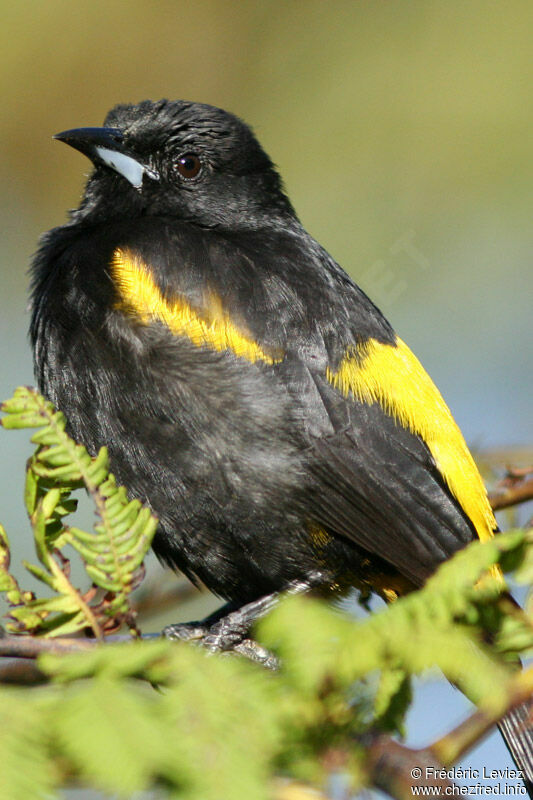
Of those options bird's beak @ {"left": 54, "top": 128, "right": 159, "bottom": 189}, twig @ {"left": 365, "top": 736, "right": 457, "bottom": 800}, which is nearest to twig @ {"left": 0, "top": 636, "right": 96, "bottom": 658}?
twig @ {"left": 365, "top": 736, "right": 457, "bottom": 800}

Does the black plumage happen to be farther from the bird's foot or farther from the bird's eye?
the bird's eye

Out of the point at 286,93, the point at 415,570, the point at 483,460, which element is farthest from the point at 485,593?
the point at 286,93

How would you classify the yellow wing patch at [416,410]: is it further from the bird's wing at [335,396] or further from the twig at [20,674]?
the twig at [20,674]

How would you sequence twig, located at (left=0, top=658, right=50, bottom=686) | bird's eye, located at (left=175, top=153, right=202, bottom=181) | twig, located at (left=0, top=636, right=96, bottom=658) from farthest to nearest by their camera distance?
bird's eye, located at (left=175, top=153, right=202, bottom=181)
twig, located at (left=0, top=658, right=50, bottom=686)
twig, located at (left=0, top=636, right=96, bottom=658)

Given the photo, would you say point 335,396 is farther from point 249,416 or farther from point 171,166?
point 171,166

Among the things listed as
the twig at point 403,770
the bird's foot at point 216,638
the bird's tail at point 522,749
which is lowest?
the bird's tail at point 522,749

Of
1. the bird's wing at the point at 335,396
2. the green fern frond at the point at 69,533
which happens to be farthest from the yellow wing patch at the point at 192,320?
the green fern frond at the point at 69,533

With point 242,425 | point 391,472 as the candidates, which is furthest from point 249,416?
point 391,472
